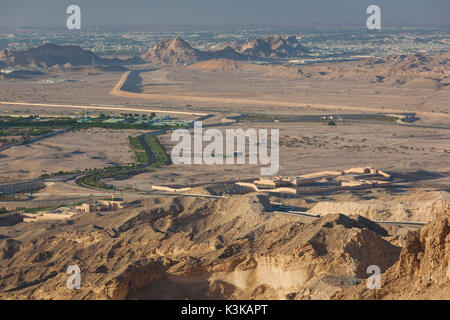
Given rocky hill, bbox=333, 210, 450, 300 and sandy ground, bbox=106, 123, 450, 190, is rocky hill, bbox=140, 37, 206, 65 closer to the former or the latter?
sandy ground, bbox=106, 123, 450, 190

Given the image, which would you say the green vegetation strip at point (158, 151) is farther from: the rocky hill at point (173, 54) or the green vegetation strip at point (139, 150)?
the rocky hill at point (173, 54)

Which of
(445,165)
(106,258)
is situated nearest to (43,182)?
(106,258)

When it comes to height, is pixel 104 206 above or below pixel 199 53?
below

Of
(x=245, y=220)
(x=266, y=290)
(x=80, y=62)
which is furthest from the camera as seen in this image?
(x=80, y=62)

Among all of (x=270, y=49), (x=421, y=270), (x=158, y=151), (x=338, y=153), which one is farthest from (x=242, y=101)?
(x=270, y=49)

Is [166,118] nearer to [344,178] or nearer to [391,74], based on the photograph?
[344,178]

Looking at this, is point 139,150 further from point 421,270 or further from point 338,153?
point 421,270

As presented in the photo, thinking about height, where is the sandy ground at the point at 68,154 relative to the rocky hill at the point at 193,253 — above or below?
below

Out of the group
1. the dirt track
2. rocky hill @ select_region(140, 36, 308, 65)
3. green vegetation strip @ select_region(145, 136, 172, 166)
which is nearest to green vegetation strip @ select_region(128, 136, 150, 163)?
green vegetation strip @ select_region(145, 136, 172, 166)

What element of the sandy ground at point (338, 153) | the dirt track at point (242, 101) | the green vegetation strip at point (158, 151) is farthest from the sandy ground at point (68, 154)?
the dirt track at point (242, 101)
